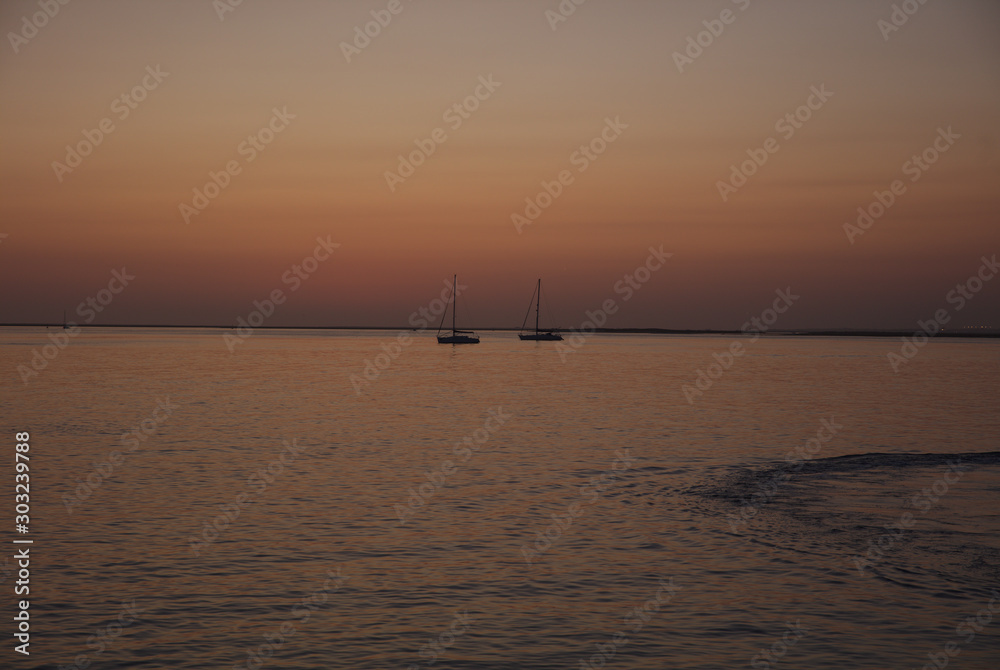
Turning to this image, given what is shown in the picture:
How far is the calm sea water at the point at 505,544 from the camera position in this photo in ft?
47.7

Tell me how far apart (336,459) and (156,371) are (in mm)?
69967

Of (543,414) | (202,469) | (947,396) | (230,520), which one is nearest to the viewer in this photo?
(230,520)

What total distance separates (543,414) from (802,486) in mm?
25569

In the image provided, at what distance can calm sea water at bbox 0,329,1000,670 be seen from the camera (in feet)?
47.7

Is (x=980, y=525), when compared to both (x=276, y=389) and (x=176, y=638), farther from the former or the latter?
(x=276, y=389)

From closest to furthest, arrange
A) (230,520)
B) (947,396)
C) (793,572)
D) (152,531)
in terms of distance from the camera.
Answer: (793,572), (152,531), (230,520), (947,396)

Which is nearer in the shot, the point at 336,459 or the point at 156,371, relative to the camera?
the point at 336,459

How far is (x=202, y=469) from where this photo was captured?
3197cm

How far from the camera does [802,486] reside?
Result: 2991cm

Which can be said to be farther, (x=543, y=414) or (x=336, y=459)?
(x=543, y=414)

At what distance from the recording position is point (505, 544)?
21.1m

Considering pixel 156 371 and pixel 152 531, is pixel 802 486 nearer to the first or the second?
pixel 152 531

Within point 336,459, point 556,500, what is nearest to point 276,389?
point 336,459

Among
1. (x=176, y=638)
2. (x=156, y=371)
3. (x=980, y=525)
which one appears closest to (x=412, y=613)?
(x=176, y=638)
